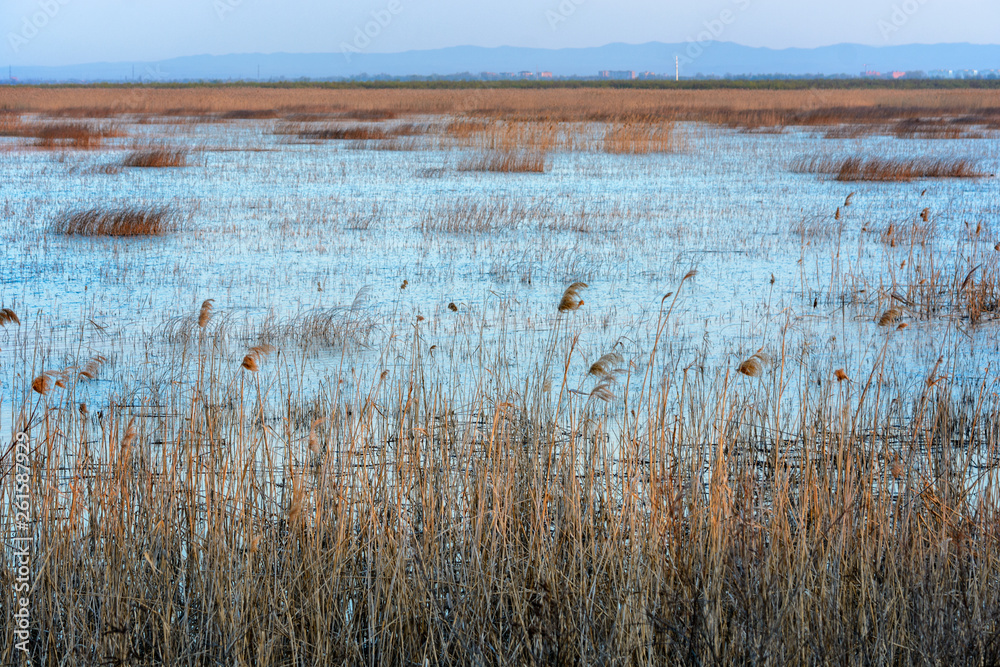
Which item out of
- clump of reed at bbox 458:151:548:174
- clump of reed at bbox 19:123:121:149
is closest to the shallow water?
clump of reed at bbox 458:151:548:174

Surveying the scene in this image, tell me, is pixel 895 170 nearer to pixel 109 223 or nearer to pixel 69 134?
pixel 109 223

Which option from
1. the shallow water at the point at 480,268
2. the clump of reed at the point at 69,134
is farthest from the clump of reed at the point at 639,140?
the clump of reed at the point at 69,134

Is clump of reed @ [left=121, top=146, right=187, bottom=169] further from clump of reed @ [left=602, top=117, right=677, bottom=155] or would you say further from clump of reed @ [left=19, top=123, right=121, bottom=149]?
clump of reed @ [left=602, top=117, right=677, bottom=155]

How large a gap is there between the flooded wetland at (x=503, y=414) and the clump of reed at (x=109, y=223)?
Answer: 47 mm

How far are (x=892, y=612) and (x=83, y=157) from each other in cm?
2024

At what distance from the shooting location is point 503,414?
3625 mm

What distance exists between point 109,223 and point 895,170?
44.9 ft

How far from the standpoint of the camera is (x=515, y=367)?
6102 millimetres

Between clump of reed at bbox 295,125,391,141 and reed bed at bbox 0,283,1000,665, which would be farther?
clump of reed at bbox 295,125,391,141

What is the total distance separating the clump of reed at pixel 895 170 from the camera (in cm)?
1675

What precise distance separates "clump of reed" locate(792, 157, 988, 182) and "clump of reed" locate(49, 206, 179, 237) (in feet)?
40.5

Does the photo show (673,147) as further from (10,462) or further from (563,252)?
(10,462)

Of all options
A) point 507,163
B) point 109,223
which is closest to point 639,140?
point 507,163

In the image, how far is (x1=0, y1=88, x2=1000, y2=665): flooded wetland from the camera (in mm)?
2893
